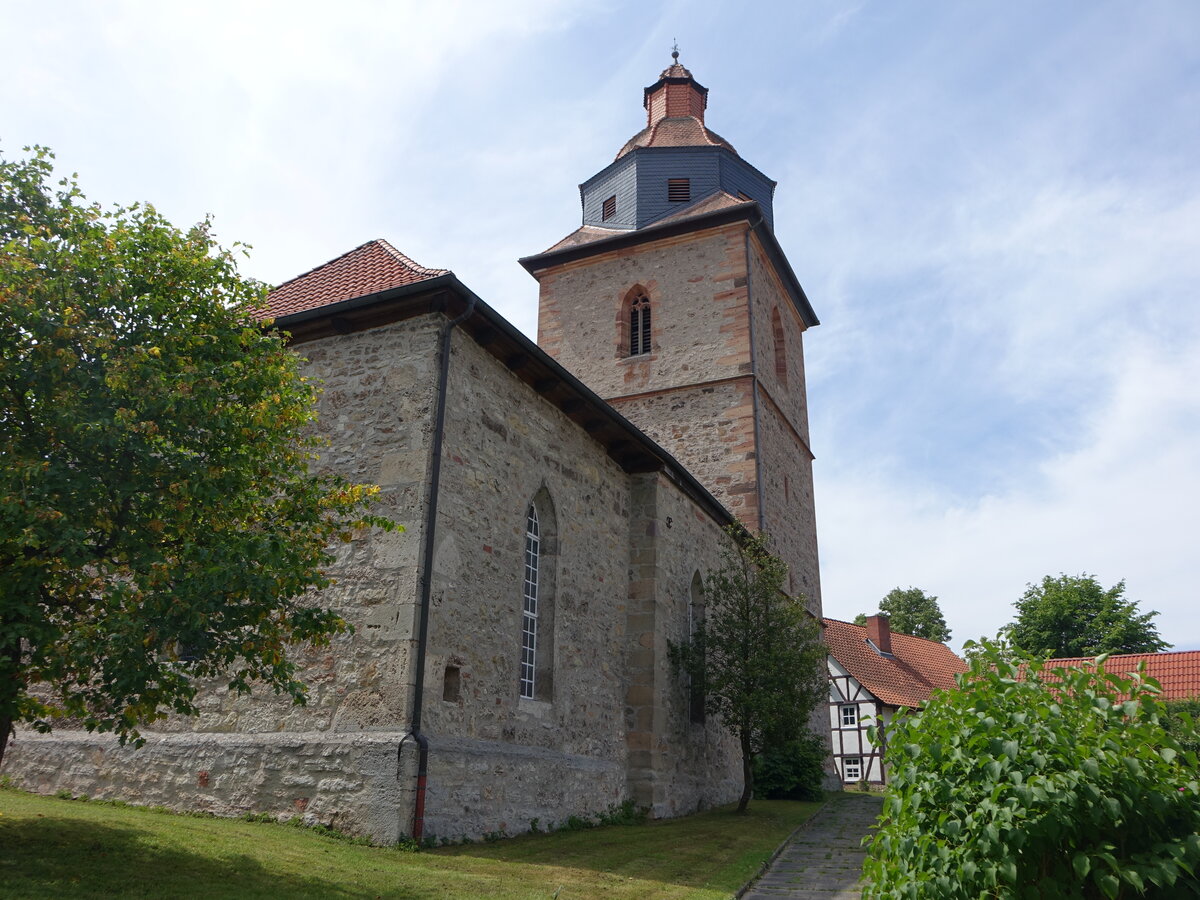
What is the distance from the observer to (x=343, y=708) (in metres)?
8.72

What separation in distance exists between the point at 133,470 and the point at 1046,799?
18.8 feet

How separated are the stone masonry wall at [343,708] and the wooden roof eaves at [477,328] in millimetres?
181

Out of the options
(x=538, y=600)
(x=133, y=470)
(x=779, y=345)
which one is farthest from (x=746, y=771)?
(x=779, y=345)

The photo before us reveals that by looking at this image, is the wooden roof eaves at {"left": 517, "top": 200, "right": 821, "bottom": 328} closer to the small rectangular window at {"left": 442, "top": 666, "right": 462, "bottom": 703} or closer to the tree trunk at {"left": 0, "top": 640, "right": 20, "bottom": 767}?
the small rectangular window at {"left": 442, "top": 666, "right": 462, "bottom": 703}

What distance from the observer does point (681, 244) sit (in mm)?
22312

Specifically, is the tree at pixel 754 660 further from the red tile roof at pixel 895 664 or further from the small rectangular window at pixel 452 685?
the red tile roof at pixel 895 664

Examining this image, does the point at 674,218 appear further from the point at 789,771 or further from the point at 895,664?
the point at 895,664

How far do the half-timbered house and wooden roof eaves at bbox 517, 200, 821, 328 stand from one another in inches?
391

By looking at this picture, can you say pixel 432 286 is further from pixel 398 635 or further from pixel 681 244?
pixel 681 244

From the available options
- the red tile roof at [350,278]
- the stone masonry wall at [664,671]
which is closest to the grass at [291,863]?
the stone masonry wall at [664,671]

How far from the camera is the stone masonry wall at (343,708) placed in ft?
27.5

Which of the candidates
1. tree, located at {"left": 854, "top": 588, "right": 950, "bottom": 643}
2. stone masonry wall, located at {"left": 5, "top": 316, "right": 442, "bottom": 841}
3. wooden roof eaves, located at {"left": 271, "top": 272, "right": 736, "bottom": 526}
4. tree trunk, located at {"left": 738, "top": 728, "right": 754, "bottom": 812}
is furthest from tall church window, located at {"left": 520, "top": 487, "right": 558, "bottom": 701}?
tree, located at {"left": 854, "top": 588, "right": 950, "bottom": 643}

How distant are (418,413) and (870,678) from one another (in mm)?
24225

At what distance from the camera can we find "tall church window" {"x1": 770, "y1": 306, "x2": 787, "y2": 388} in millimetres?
23328
